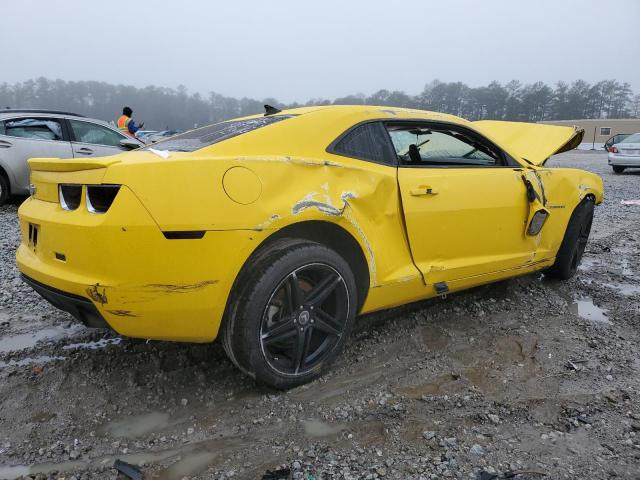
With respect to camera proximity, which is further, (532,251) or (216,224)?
(532,251)

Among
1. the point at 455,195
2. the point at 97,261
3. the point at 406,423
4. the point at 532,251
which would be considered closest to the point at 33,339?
the point at 97,261

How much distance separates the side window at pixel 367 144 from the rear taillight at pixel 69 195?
1.24m

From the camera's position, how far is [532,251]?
362 centimetres

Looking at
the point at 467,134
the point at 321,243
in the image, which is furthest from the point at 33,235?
the point at 467,134

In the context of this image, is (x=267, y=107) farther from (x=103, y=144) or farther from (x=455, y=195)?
(x=103, y=144)

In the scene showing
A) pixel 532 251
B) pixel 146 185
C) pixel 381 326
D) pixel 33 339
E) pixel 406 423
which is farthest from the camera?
pixel 532 251

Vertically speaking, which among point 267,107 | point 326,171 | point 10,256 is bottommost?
point 10,256

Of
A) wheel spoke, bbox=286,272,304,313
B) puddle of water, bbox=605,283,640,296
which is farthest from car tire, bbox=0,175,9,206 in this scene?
puddle of water, bbox=605,283,640,296

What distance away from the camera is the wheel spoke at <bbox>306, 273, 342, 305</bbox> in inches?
95.6

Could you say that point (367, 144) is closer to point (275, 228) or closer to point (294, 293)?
point (275, 228)

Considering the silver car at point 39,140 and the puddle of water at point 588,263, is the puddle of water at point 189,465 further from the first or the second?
the silver car at point 39,140

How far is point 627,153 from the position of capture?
50.9 ft

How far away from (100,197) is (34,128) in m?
6.42

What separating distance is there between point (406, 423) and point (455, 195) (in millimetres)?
1412
